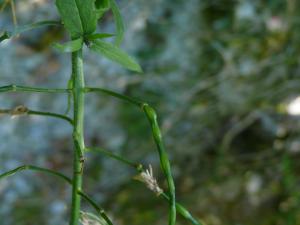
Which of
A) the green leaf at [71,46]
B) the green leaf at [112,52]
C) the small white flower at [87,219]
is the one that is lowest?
the small white flower at [87,219]

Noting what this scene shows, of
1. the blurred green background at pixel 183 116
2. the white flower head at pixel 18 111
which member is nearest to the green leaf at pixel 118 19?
the white flower head at pixel 18 111

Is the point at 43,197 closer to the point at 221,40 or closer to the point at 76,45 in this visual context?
the point at 221,40

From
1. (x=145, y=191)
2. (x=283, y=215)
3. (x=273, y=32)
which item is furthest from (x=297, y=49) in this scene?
(x=145, y=191)

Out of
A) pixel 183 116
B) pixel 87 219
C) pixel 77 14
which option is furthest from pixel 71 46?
pixel 183 116

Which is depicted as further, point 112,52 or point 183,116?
point 183,116

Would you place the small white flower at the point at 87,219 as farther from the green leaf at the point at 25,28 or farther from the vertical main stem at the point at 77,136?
the green leaf at the point at 25,28

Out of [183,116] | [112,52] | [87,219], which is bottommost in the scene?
[87,219]

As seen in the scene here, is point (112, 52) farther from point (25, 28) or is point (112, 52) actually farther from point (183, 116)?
point (183, 116)
